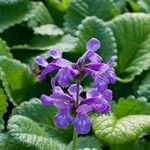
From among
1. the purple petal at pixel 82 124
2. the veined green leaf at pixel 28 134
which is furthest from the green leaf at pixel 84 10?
the purple petal at pixel 82 124

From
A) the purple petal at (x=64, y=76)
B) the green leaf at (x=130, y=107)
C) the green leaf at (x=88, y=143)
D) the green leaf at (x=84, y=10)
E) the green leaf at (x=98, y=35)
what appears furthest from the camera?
the green leaf at (x=84, y=10)

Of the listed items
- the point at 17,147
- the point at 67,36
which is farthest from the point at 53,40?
the point at 17,147

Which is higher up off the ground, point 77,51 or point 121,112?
point 77,51

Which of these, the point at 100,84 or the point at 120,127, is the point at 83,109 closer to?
the point at 100,84

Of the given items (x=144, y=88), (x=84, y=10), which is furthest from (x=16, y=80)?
(x=84, y=10)


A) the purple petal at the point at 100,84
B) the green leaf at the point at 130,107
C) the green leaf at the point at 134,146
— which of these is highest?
the purple petal at the point at 100,84

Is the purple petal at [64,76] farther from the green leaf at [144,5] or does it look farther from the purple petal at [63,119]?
the green leaf at [144,5]

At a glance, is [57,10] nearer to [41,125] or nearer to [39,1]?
[39,1]

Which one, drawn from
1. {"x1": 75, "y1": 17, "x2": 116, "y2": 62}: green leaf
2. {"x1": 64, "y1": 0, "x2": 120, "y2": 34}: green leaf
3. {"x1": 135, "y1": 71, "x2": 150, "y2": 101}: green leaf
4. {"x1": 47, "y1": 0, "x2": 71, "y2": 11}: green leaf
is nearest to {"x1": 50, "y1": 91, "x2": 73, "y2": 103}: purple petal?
{"x1": 135, "y1": 71, "x2": 150, "y2": 101}: green leaf
